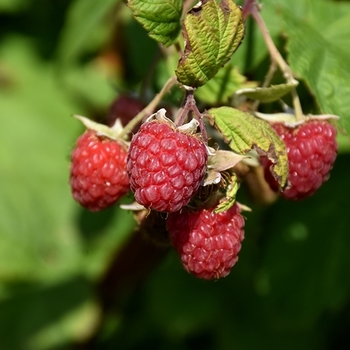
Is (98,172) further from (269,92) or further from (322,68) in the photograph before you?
(322,68)

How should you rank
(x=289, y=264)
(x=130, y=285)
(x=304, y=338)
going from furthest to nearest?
(x=304, y=338)
(x=130, y=285)
(x=289, y=264)

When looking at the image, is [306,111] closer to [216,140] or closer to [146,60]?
[216,140]

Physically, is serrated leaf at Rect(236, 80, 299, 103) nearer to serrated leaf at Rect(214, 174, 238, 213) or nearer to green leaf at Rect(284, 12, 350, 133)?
green leaf at Rect(284, 12, 350, 133)

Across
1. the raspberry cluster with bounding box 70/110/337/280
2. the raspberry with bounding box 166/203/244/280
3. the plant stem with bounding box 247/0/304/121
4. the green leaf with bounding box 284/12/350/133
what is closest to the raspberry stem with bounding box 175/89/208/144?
the raspberry cluster with bounding box 70/110/337/280

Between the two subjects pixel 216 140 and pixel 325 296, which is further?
pixel 325 296

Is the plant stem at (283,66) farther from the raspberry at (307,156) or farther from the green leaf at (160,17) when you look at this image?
the green leaf at (160,17)

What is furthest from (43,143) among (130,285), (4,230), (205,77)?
(205,77)
